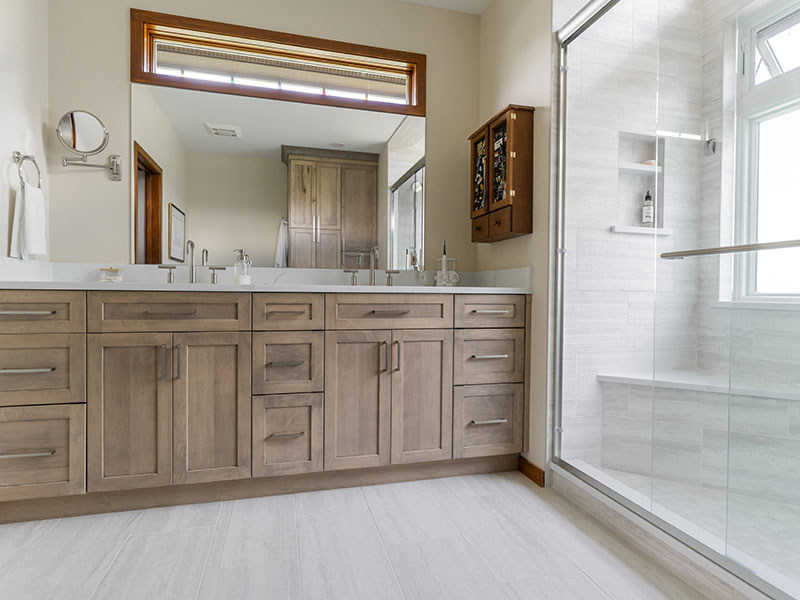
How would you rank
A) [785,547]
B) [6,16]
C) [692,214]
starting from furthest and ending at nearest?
[6,16] → [692,214] → [785,547]

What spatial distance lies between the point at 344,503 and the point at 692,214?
1722mm

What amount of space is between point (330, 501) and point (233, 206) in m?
1.59

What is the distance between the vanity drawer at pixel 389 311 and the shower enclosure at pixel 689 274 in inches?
22.3

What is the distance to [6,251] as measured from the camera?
195cm

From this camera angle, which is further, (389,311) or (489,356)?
(489,356)

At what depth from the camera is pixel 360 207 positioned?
2.71 m

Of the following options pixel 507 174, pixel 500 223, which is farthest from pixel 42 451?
pixel 507 174

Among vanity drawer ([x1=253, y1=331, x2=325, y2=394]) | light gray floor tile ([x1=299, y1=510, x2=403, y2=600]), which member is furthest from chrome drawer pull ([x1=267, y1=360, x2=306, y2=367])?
light gray floor tile ([x1=299, y1=510, x2=403, y2=600])

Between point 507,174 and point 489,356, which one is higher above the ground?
point 507,174

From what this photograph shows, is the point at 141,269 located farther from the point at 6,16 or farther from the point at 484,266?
the point at 484,266

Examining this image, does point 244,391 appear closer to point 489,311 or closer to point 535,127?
point 489,311

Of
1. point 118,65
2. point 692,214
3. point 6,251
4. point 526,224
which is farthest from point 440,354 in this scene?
point 118,65

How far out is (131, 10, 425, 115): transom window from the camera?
245cm

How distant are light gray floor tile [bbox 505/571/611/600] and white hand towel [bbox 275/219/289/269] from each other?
1857 millimetres
